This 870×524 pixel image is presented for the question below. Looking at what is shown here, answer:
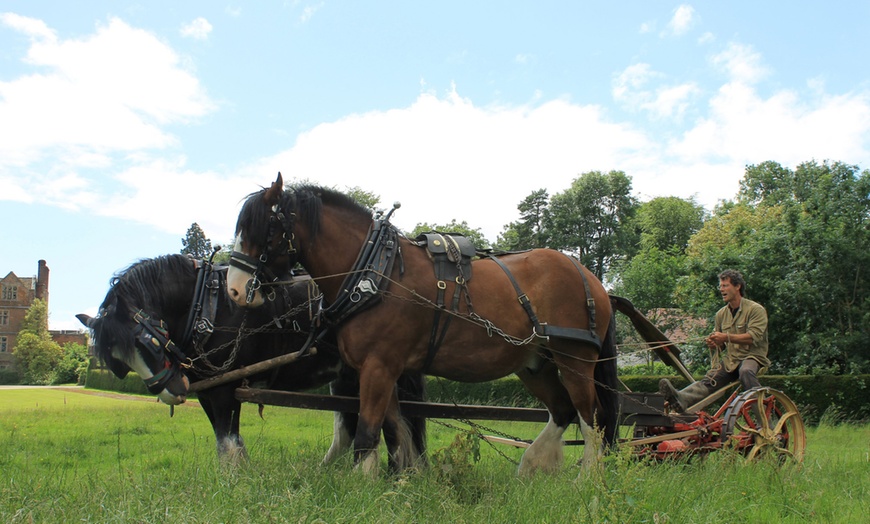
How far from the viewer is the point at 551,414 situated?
607 cm

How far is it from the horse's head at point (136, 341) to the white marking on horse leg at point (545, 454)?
2.92 m

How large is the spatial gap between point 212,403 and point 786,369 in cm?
1515

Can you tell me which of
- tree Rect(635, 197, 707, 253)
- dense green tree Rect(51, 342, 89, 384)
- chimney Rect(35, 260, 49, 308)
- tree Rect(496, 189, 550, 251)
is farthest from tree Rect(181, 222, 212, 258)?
tree Rect(635, 197, 707, 253)

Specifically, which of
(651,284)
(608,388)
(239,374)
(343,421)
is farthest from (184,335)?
(651,284)

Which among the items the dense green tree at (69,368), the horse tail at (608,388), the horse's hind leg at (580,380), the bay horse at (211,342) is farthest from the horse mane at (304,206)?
the dense green tree at (69,368)

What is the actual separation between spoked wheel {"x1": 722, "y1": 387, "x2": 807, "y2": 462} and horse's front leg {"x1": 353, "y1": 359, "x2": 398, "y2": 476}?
304 centimetres

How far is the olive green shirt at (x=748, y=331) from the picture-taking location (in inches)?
263

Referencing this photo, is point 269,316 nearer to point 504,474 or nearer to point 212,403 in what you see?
point 212,403


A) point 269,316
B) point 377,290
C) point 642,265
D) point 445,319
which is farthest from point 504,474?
point 642,265

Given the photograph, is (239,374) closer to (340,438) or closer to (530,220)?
(340,438)

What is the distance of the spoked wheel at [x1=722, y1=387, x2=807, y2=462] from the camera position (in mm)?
5902

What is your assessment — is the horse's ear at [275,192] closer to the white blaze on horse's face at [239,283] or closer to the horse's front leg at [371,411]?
the white blaze on horse's face at [239,283]

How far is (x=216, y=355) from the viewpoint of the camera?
19.2 ft

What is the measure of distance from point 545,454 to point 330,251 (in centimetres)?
256
